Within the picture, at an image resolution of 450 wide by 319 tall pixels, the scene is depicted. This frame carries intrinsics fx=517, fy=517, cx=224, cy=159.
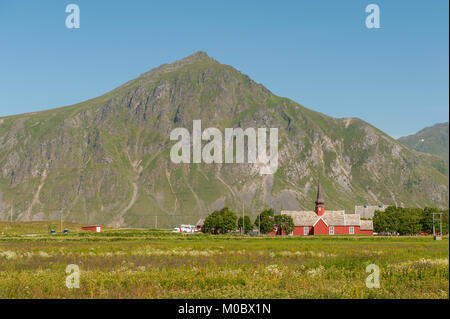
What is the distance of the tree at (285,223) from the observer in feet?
526

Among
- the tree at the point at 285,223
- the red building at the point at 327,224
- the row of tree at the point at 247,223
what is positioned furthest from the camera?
the red building at the point at 327,224

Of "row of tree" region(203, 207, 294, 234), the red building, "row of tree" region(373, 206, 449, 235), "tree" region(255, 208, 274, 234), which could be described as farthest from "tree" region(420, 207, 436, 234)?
"tree" region(255, 208, 274, 234)

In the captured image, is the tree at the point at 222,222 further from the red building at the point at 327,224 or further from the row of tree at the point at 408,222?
the row of tree at the point at 408,222

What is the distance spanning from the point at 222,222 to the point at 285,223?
20.3m

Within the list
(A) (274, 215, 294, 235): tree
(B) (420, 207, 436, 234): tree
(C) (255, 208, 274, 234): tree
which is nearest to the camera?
(B) (420, 207, 436, 234): tree

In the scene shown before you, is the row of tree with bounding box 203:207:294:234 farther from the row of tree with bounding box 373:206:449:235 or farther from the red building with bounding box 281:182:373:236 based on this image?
the row of tree with bounding box 373:206:449:235

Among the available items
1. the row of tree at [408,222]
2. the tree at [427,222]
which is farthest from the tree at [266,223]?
the tree at [427,222]

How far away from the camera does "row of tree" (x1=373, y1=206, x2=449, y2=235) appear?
15200 cm

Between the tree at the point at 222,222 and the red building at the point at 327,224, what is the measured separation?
23252mm

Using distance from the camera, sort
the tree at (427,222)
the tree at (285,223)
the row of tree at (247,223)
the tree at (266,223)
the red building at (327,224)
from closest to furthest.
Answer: the tree at (427,222) → the tree at (266,223) → the row of tree at (247,223) → the tree at (285,223) → the red building at (327,224)

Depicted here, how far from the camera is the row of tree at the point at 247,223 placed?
155875 mm

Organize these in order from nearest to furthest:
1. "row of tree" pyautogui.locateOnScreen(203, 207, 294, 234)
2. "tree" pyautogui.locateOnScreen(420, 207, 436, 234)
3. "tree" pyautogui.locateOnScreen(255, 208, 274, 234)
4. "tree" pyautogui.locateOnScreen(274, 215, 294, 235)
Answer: "tree" pyautogui.locateOnScreen(420, 207, 436, 234)
"tree" pyautogui.locateOnScreen(255, 208, 274, 234)
"row of tree" pyautogui.locateOnScreen(203, 207, 294, 234)
"tree" pyautogui.locateOnScreen(274, 215, 294, 235)

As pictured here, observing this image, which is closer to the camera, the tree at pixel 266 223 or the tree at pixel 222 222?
the tree at pixel 266 223
